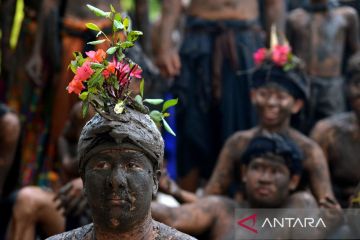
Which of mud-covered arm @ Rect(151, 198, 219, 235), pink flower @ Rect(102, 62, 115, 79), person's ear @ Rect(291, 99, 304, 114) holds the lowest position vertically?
mud-covered arm @ Rect(151, 198, 219, 235)

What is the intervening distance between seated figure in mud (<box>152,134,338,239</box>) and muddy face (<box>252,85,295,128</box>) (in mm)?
563

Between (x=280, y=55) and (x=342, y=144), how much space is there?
815 millimetres

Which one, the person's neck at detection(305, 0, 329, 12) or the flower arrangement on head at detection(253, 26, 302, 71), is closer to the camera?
the flower arrangement on head at detection(253, 26, 302, 71)

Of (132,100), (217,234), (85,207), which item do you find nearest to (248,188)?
(217,234)

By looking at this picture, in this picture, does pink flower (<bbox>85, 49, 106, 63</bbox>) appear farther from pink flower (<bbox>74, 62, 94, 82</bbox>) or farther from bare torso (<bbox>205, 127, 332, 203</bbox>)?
bare torso (<bbox>205, 127, 332, 203</bbox>)

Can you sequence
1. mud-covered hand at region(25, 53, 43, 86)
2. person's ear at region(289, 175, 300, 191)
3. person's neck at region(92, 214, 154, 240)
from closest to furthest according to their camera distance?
person's neck at region(92, 214, 154, 240) < person's ear at region(289, 175, 300, 191) < mud-covered hand at region(25, 53, 43, 86)

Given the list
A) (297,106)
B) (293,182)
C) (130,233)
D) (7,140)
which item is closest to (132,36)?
(130,233)

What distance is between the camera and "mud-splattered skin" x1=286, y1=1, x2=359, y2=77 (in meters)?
10.9

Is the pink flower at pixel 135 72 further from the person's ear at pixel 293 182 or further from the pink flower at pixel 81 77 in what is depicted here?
the person's ear at pixel 293 182

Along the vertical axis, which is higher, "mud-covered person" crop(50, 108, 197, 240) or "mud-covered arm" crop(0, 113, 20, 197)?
"mud-covered person" crop(50, 108, 197, 240)

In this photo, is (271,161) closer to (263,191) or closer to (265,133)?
(263,191)

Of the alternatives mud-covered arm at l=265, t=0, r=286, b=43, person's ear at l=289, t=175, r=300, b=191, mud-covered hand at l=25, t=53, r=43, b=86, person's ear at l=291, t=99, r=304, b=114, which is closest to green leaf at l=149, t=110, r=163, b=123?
person's ear at l=289, t=175, r=300, b=191

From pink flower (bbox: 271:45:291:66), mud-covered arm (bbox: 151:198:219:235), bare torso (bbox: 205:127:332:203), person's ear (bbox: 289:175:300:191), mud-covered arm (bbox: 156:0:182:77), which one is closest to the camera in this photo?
mud-covered arm (bbox: 151:198:219:235)

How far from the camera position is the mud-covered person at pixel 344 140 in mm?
9898
